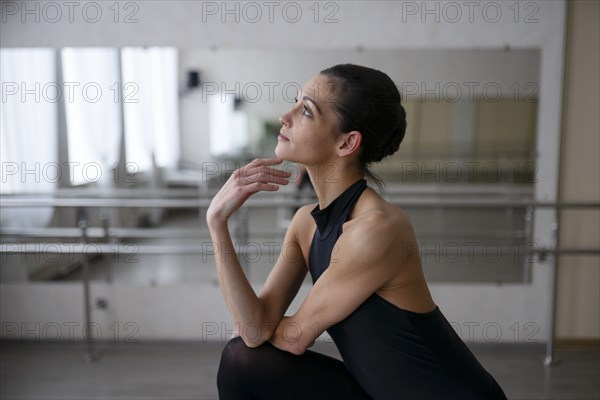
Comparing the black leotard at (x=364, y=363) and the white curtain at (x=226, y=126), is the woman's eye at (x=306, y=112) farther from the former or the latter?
the white curtain at (x=226, y=126)

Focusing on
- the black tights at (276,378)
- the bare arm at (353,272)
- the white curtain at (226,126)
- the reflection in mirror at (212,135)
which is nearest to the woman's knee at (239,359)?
the black tights at (276,378)

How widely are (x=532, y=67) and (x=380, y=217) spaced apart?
1751mm

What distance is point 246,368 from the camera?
110cm

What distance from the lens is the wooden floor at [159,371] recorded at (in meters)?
2.14

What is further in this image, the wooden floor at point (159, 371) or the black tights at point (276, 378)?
the wooden floor at point (159, 371)

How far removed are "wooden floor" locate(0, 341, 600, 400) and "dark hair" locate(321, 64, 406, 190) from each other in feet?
4.62

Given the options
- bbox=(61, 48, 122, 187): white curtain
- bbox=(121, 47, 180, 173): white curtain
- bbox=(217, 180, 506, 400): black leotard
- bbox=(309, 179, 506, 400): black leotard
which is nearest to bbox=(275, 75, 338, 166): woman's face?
bbox=(217, 180, 506, 400): black leotard

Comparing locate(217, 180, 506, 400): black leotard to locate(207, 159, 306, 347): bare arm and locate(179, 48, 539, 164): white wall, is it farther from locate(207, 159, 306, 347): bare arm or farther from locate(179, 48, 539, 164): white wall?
locate(179, 48, 539, 164): white wall

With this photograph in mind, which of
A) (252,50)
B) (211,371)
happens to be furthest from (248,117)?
(211,371)

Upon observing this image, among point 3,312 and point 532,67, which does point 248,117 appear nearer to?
point 532,67

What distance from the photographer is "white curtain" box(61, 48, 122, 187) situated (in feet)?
8.07

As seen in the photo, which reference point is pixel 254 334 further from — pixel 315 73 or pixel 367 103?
pixel 315 73

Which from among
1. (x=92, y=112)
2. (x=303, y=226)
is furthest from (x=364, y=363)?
(x=92, y=112)

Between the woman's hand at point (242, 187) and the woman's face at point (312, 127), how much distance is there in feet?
0.17
